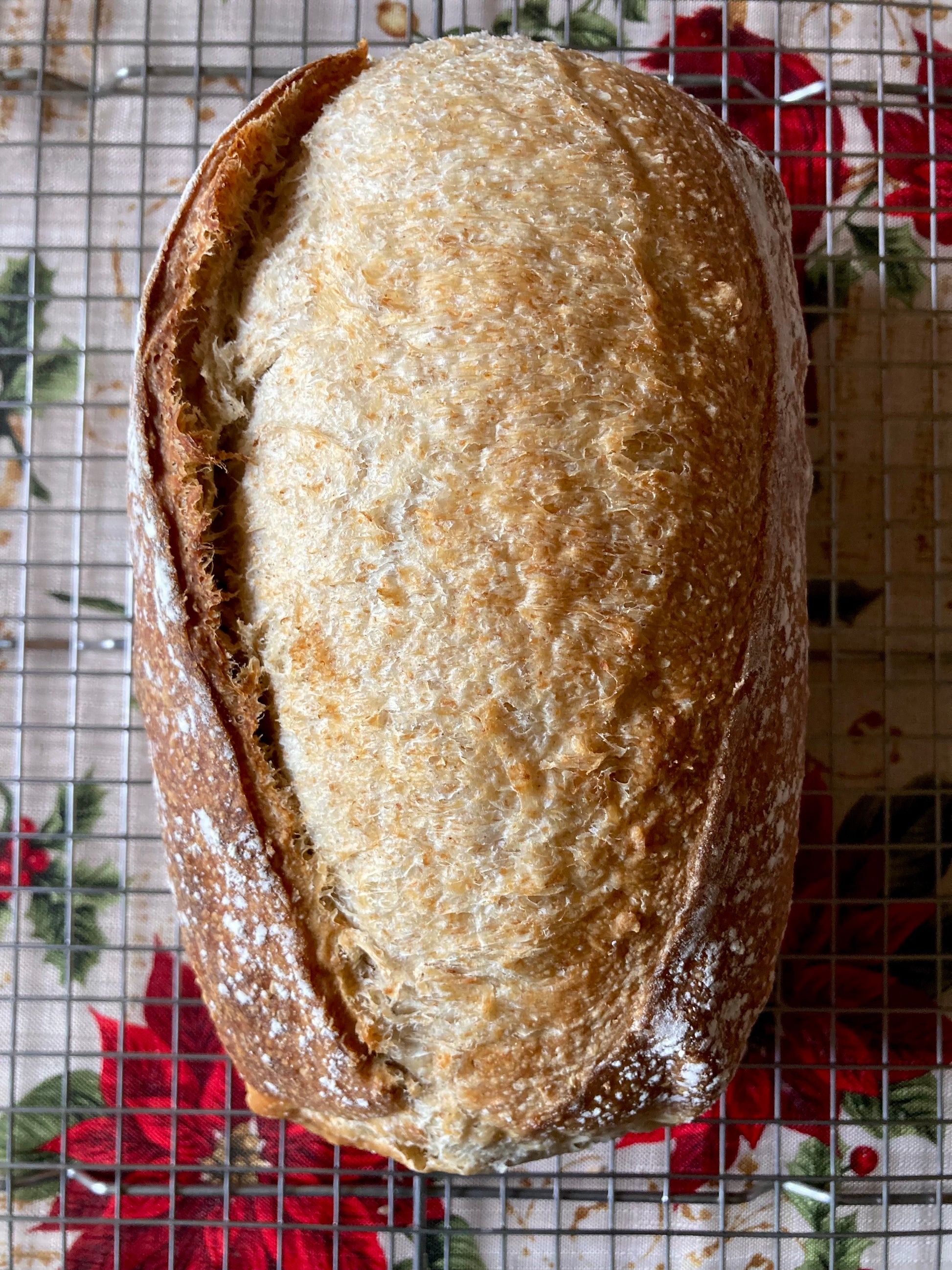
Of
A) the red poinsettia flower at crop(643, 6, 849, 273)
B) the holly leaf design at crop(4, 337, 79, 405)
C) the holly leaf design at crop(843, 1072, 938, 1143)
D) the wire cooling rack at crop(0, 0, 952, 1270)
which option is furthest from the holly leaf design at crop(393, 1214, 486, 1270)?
the red poinsettia flower at crop(643, 6, 849, 273)

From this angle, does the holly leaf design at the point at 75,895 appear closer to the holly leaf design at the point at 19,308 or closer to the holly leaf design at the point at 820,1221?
the holly leaf design at the point at 19,308

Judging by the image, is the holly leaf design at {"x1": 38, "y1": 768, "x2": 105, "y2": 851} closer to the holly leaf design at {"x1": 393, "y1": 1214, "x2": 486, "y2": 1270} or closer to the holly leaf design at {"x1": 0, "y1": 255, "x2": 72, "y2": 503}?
the holly leaf design at {"x1": 0, "y1": 255, "x2": 72, "y2": 503}

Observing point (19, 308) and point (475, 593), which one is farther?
point (19, 308)

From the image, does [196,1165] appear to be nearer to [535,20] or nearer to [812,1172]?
[812,1172]

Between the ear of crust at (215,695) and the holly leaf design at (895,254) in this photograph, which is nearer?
the ear of crust at (215,695)

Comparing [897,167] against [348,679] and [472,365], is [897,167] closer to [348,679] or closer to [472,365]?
[472,365]

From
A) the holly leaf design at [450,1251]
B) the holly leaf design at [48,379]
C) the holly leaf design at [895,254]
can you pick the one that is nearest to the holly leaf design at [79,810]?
the holly leaf design at [48,379]

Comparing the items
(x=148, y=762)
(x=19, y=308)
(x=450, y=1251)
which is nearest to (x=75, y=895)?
(x=148, y=762)
